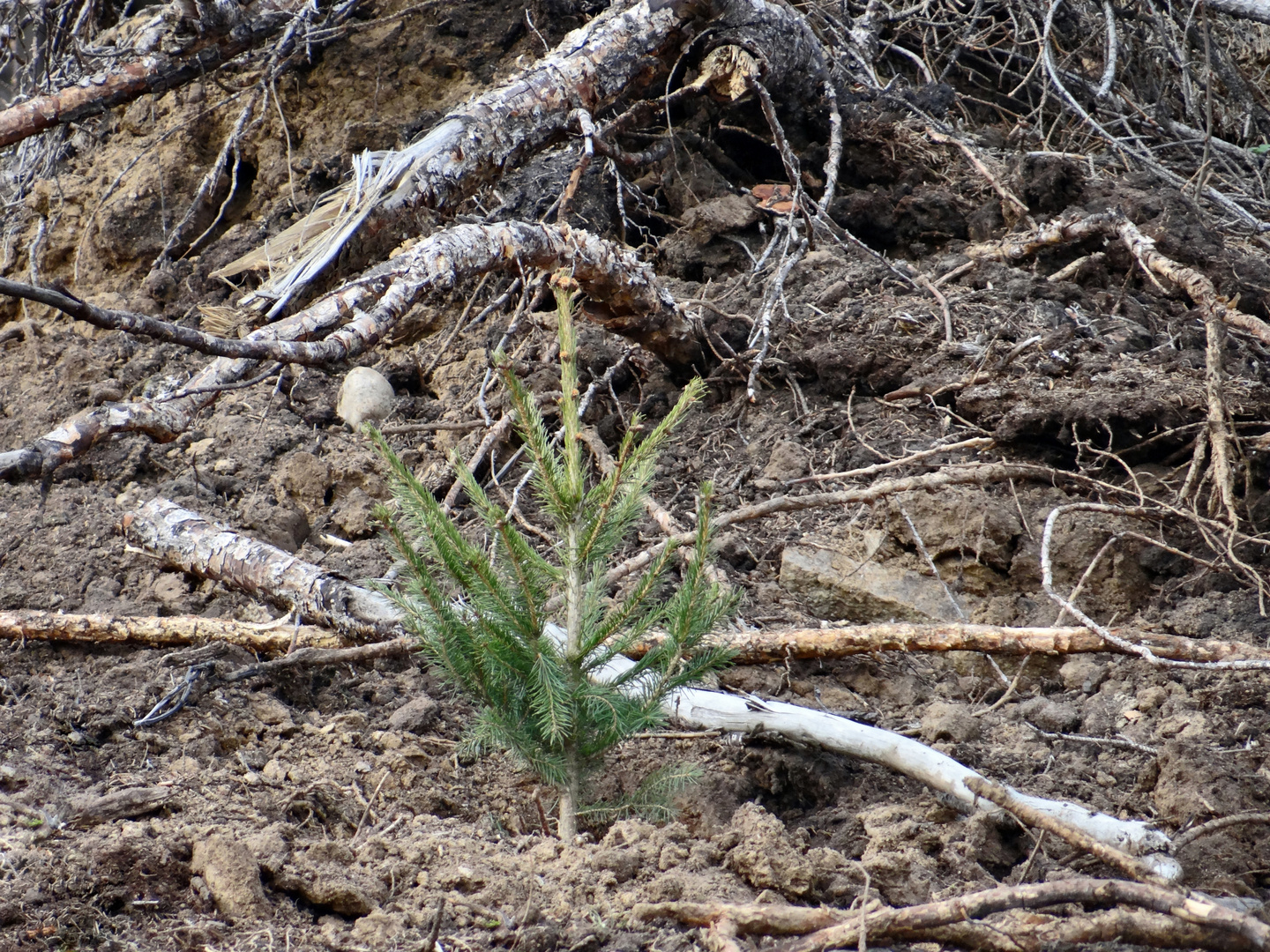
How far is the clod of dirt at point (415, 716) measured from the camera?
249 cm

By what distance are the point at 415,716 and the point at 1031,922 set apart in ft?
4.99

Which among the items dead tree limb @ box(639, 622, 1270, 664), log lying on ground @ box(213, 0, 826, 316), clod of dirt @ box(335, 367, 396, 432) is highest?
log lying on ground @ box(213, 0, 826, 316)

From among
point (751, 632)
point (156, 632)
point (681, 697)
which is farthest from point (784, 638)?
point (156, 632)

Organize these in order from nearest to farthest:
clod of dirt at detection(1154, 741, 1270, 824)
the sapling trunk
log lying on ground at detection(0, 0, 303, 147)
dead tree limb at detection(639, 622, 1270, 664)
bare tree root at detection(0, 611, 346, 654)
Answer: the sapling trunk
clod of dirt at detection(1154, 741, 1270, 824)
dead tree limb at detection(639, 622, 1270, 664)
bare tree root at detection(0, 611, 346, 654)
log lying on ground at detection(0, 0, 303, 147)

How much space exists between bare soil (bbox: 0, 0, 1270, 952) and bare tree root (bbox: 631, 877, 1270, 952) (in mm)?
216

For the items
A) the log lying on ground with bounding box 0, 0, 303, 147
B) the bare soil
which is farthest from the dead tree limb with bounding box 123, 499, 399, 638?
the log lying on ground with bounding box 0, 0, 303, 147

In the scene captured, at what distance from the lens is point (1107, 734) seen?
2.46 metres

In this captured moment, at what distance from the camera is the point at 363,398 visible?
4047 millimetres

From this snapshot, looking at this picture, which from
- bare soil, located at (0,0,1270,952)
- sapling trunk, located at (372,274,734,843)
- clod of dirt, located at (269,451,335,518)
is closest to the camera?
bare soil, located at (0,0,1270,952)

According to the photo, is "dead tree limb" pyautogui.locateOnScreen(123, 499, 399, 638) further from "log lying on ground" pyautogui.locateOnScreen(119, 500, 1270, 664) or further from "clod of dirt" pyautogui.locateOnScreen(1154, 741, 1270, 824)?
"clod of dirt" pyautogui.locateOnScreen(1154, 741, 1270, 824)

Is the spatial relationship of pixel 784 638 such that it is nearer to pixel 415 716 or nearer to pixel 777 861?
pixel 777 861

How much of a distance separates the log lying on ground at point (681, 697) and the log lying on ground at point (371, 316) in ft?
1.97

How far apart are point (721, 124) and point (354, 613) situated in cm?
310

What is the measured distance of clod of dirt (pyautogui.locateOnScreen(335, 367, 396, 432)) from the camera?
4.04 metres
